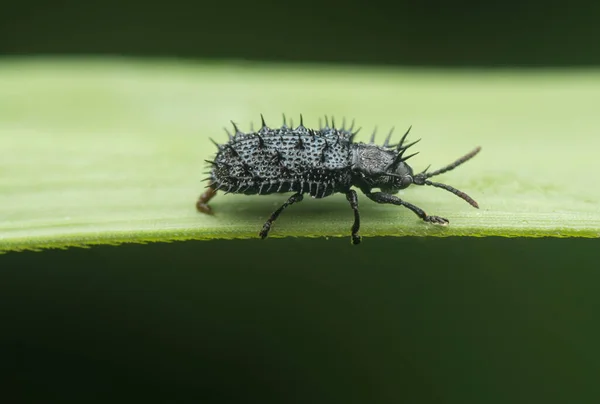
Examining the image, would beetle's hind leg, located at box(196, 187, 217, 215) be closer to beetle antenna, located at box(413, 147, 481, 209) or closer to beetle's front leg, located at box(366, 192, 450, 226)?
beetle's front leg, located at box(366, 192, 450, 226)

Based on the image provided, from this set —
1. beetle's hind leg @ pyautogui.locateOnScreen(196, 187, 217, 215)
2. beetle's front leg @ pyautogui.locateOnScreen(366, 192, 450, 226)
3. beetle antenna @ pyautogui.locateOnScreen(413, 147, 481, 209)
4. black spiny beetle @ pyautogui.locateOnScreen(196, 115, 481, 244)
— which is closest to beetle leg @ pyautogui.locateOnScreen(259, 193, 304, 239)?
black spiny beetle @ pyautogui.locateOnScreen(196, 115, 481, 244)

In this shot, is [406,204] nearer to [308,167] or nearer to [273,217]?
[308,167]

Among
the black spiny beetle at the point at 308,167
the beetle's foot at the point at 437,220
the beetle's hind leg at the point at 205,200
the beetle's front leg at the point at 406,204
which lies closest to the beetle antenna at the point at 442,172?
the black spiny beetle at the point at 308,167

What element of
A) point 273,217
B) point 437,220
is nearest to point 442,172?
point 437,220

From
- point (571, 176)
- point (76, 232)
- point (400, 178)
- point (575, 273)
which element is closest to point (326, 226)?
point (400, 178)

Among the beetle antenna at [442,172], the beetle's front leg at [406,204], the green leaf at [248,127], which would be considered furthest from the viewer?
the beetle antenna at [442,172]

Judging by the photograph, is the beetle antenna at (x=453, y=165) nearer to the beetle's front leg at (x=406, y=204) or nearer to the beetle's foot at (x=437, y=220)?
the beetle's front leg at (x=406, y=204)

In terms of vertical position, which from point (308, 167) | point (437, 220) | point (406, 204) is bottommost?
point (437, 220)
